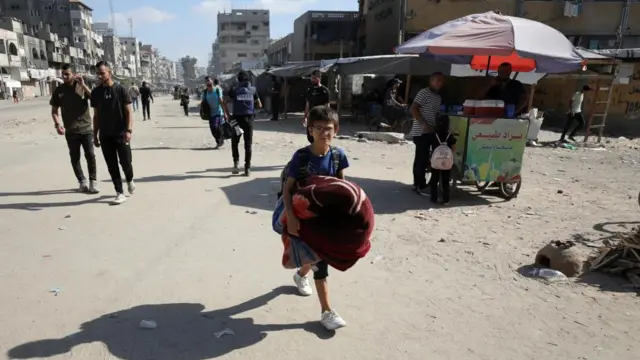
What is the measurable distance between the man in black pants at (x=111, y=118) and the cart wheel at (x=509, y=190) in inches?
213

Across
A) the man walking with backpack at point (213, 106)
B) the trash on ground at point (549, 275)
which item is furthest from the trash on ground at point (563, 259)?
the man walking with backpack at point (213, 106)

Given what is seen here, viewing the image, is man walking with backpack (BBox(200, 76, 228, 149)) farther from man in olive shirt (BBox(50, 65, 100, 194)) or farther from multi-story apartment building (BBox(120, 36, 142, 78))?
multi-story apartment building (BBox(120, 36, 142, 78))

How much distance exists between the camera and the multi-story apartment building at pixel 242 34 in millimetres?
94062

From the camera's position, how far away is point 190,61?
7215 inches

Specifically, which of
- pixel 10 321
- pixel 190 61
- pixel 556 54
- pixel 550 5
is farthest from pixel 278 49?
pixel 190 61

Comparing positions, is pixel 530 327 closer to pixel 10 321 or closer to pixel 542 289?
pixel 542 289

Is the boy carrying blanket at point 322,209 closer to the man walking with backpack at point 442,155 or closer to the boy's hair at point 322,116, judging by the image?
the boy's hair at point 322,116

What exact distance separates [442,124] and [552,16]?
809 inches

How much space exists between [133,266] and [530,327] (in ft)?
10.7

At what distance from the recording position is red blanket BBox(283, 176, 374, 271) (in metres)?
2.37

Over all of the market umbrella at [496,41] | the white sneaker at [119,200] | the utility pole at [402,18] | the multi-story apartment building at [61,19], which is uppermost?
the multi-story apartment building at [61,19]

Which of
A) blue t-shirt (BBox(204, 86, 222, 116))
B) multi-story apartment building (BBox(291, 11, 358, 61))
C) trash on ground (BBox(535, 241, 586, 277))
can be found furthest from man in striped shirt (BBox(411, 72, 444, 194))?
multi-story apartment building (BBox(291, 11, 358, 61))

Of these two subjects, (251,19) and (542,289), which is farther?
(251,19)

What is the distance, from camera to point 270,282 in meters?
3.54
